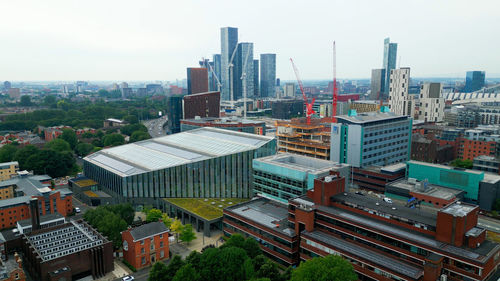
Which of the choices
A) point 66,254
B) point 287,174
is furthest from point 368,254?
point 66,254

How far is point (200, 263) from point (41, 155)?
95.8 meters

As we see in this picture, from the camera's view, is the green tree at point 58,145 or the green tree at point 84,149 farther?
the green tree at point 84,149

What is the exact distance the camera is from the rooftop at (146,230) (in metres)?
63.9

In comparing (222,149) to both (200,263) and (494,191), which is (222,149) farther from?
(494,191)

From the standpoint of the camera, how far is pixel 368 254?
51062mm

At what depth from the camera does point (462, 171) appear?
91250 millimetres

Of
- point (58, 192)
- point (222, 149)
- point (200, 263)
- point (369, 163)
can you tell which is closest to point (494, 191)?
point (369, 163)

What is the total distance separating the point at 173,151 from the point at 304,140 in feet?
183

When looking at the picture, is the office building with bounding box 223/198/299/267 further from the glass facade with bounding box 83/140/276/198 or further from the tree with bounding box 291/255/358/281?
the glass facade with bounding box 83/140/276/198

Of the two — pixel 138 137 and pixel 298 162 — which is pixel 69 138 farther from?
pixel 298 162

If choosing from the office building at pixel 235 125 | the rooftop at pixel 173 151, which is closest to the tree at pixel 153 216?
the rooftop at pixel 173 151

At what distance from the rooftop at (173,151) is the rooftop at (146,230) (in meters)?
24.6

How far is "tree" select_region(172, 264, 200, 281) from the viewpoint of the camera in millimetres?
48750

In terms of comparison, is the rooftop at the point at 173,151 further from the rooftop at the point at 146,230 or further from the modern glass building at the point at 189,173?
the rooftop at the point at 146,230
